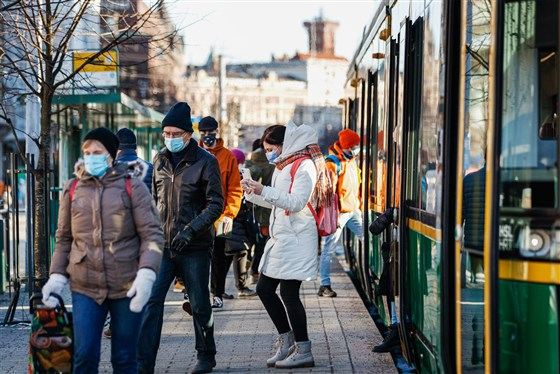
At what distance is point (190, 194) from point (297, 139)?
0.93m

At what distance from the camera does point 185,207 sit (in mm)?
7664

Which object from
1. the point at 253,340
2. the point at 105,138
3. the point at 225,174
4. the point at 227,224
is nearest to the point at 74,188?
the point at 105,138

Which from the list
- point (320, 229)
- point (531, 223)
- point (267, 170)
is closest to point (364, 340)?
point (320, 229)

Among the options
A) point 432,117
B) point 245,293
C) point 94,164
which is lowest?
point 245,293

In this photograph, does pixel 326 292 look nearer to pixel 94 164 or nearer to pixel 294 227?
pixel 294 227

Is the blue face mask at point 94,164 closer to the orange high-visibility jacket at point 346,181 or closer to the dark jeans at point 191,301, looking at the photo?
the dark jeans at point 191,301

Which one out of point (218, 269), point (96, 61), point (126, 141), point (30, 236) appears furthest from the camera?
point (96, 61)

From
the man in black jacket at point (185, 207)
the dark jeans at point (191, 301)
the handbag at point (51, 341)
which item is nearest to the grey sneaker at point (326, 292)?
the dark jeans at point (191, 301)

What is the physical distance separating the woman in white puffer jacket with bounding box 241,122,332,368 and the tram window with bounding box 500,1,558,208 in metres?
2.90

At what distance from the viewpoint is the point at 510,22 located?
505cm

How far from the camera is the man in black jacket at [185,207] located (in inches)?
299

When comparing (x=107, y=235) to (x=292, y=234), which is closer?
(x=107, y=235)

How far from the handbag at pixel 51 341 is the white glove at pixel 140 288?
1.30 ft

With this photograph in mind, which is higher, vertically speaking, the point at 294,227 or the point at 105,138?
the point at 105,138
